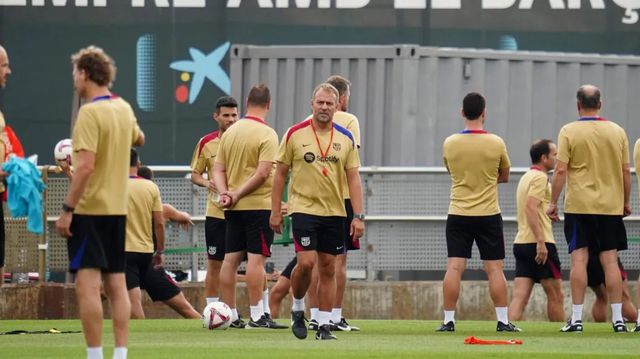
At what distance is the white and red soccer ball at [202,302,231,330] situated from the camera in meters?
14.5

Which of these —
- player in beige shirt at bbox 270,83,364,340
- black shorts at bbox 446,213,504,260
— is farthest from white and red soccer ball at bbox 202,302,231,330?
black shorts at bbox 446,213,504,260

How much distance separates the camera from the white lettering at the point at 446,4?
2036 centimetres

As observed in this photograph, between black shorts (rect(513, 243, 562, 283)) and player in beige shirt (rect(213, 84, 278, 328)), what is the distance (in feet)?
10.6

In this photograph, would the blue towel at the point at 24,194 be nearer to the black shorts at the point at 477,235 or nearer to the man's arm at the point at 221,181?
the man's arm at the point at 221,181

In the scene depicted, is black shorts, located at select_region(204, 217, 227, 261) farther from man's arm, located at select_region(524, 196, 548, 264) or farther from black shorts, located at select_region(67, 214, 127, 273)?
black shorts, located at select_region(67, 214, 127, 273)

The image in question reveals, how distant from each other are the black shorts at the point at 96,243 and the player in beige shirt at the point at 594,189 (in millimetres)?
4796

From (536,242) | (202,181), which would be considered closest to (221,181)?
(202,181)

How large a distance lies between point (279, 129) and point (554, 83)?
3.14m

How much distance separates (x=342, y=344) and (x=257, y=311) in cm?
224

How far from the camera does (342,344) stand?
1262 centimetres

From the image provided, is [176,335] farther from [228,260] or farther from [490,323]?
[490,323]

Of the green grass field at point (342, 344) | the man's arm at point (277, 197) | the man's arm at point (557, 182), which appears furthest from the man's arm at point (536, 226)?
the man's arm at point (277, 197)

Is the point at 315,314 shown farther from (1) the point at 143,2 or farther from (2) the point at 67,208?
(1) the point at 143,2

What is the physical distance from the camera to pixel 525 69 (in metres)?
20.2
